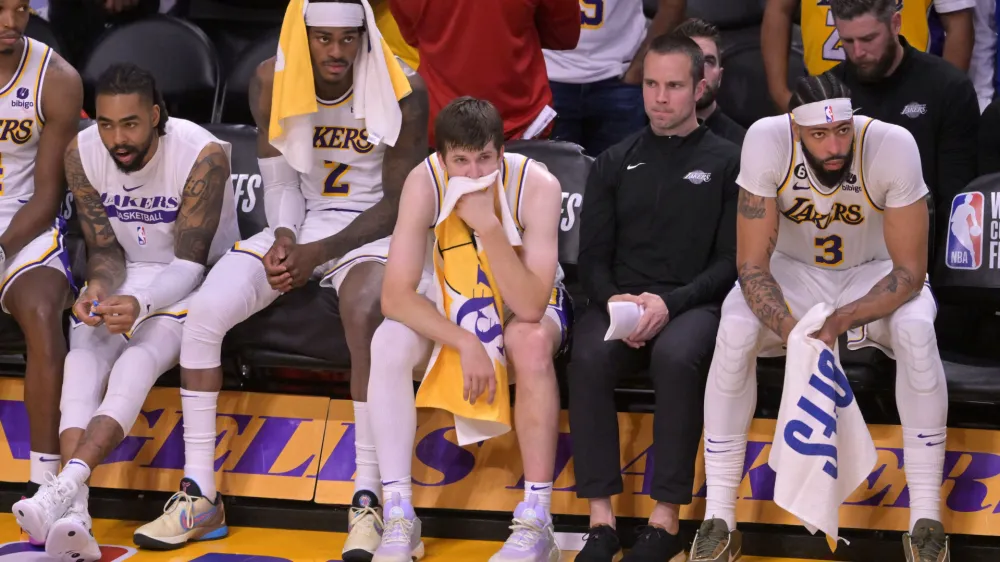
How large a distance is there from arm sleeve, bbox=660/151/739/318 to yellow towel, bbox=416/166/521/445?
59cm

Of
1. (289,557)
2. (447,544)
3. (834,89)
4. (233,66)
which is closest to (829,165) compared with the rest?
(834,89)

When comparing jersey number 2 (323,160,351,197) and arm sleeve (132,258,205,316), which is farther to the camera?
jersey number 2 (323,160,351,197)

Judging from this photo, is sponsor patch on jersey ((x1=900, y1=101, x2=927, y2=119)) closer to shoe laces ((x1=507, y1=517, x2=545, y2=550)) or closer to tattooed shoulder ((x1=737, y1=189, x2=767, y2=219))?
tattooed shoulder ((x1=737, y1=189, x2=767, y2=219))

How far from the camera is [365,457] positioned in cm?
467

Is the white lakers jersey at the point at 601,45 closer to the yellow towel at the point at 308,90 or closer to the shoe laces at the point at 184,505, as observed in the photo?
the yellow towel at the point at 308,90

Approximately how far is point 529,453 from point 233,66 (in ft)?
9.70

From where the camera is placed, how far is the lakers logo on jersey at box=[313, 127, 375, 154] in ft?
16.9

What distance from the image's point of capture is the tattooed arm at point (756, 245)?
447cm

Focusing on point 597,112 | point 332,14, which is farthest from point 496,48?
point 332,14

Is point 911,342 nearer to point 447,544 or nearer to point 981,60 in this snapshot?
point 447,544

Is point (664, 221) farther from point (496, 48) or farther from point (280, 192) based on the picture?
point (280, 192)

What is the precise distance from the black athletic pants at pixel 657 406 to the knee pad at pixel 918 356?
0.60 m

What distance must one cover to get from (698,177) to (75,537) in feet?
7.85

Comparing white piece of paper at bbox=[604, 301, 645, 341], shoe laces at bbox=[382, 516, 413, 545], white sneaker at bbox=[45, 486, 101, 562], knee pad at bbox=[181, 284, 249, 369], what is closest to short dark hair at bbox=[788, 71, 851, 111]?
white piece of paper at bbox=[604, 301, 645, 341]
